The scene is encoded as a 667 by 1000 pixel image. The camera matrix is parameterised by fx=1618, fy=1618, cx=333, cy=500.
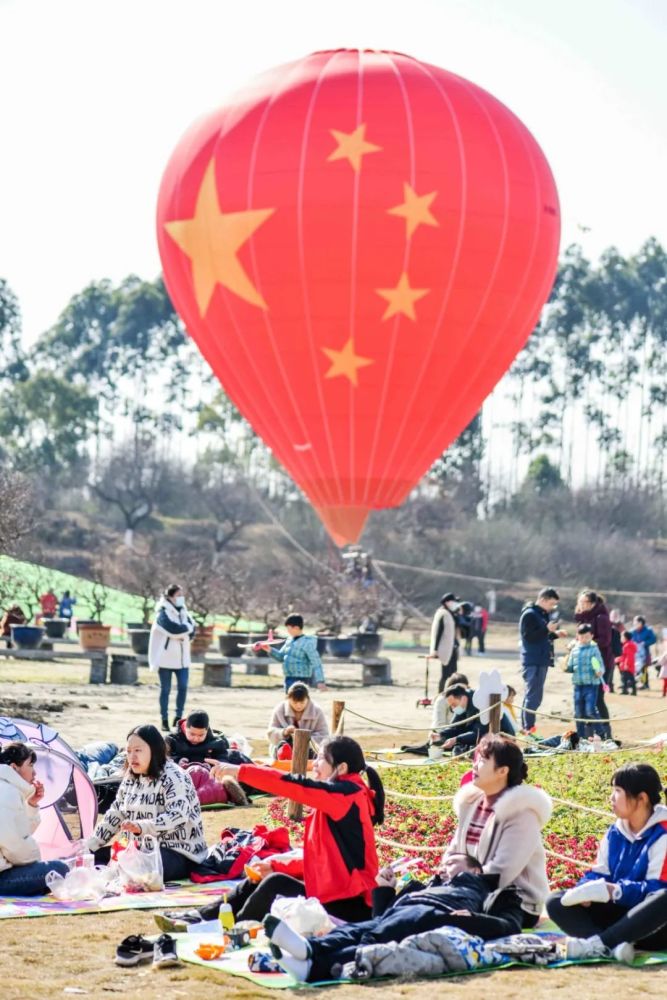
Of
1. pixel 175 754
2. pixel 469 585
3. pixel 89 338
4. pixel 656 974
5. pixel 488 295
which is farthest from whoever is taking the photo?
pixel 89 338

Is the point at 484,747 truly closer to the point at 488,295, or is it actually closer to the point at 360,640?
the point at 488,295

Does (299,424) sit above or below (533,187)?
below

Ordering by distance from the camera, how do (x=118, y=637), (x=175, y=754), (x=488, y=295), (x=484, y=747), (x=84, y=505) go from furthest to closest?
(x=84, y=505)
(x=118, y=637)
(x=488, y=295)
(x=175, y=754)
(x=484, y=747)

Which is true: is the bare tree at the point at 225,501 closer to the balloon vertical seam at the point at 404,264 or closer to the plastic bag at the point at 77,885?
the balloon vertical seam at the point at 404,264

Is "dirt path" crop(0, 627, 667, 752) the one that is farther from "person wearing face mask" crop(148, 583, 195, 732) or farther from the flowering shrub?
the flowering shrub

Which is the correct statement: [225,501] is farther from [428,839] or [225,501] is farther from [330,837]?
[330,837]

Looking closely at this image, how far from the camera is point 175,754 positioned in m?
12.2

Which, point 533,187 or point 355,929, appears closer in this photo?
point 355,929

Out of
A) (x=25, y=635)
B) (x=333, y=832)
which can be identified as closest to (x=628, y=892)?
(x=333, y=832)

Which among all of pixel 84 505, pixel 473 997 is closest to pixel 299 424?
pixel 473 997

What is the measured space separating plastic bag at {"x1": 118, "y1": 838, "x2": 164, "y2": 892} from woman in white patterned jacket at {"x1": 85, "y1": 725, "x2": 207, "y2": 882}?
44mm

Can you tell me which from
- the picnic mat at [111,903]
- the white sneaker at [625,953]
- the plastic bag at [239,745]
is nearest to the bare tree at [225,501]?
the plastic bag at [239,745]

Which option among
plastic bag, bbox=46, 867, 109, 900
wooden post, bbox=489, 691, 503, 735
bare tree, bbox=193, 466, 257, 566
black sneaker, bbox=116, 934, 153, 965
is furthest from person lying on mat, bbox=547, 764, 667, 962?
bare tree, bbox=193, 466, 257, 566

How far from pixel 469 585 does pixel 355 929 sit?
53.7 m
